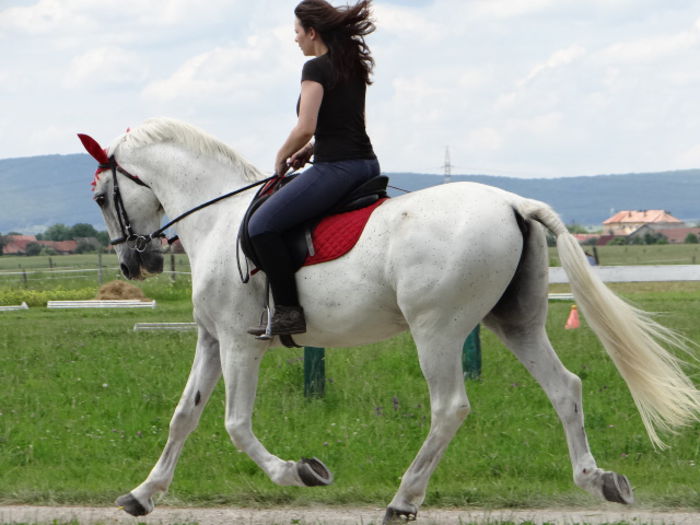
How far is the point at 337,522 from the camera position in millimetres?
6031

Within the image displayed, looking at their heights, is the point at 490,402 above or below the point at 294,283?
below

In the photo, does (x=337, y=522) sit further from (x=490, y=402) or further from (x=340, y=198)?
(x=490, y=402)

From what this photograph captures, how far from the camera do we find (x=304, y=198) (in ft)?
19.2

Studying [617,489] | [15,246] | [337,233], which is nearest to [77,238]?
[15,246]

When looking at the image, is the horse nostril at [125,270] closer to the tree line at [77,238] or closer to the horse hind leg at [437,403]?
the horse hind leg at [437,403]

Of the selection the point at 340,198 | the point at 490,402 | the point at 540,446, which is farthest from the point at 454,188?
the point at 490,402

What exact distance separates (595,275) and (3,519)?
3924 mm

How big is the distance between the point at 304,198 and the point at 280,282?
1.68 ft

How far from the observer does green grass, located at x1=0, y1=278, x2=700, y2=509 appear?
684 centimetres

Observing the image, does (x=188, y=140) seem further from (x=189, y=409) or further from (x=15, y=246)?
(x=15, y=246)

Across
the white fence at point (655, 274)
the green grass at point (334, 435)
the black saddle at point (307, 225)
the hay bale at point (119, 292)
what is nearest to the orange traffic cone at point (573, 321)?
the white fence at point (655, 274)

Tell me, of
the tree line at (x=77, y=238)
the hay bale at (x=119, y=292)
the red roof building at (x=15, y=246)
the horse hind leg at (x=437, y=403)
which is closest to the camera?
the horse hind leg at (x=437, y=403)

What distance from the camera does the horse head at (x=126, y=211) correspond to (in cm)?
670

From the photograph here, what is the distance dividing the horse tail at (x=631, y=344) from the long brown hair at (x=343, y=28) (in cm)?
138
